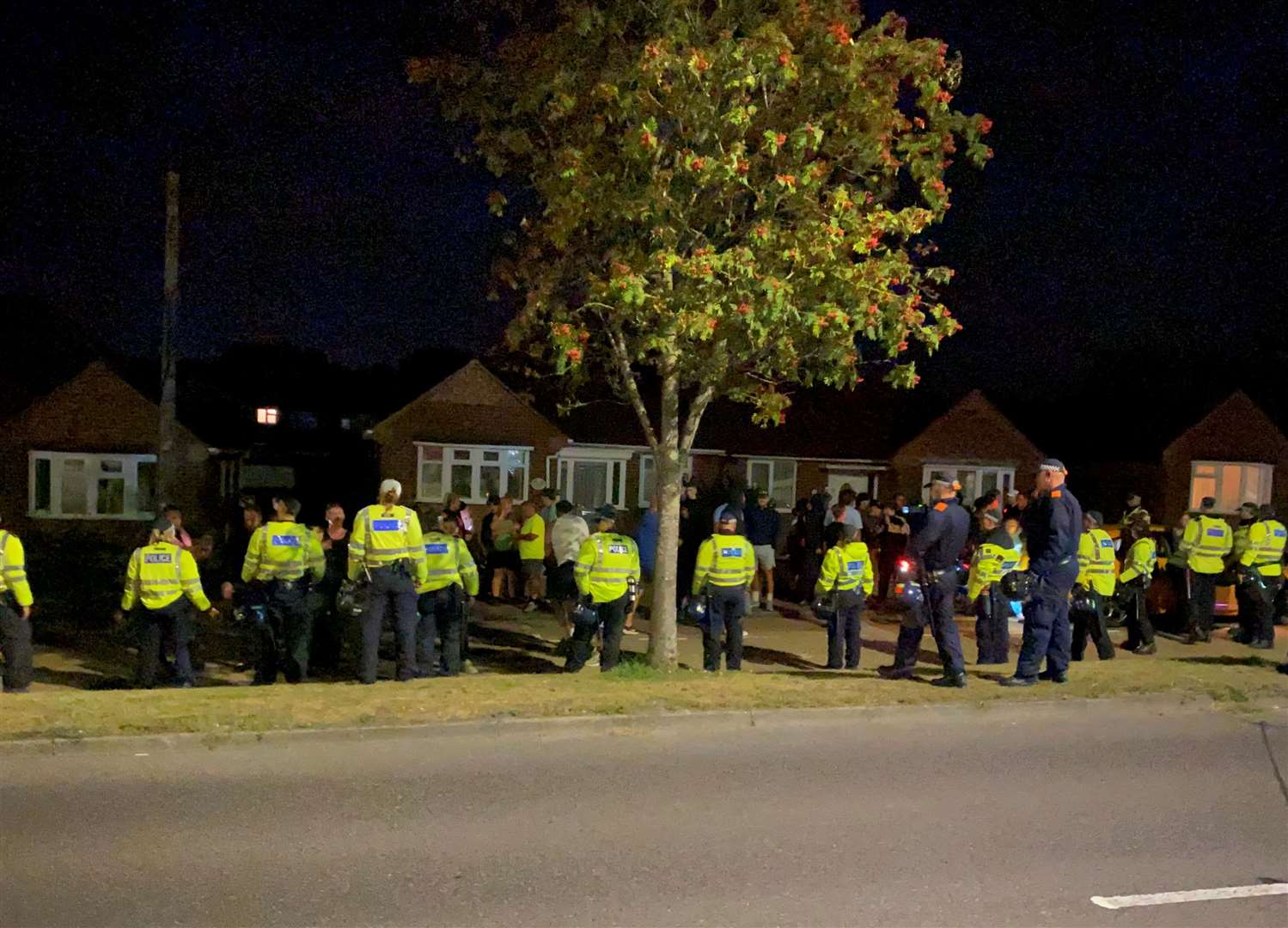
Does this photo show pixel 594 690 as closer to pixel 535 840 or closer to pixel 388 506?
pixel 388 506

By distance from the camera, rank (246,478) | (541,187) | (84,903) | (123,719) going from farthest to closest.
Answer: (246,478) → (541,187) → (123,719) → (84,903)

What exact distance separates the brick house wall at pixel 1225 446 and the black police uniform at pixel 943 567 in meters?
27.3

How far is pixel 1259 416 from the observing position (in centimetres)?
3362

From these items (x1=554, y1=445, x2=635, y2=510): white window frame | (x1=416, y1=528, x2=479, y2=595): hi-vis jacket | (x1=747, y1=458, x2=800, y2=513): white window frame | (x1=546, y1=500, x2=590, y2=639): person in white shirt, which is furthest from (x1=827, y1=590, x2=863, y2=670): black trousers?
(x1=747, y1=458, x2=800, y2=513): white window frame

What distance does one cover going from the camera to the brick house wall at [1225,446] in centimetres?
3331

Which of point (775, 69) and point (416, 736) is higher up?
point (775, 69)

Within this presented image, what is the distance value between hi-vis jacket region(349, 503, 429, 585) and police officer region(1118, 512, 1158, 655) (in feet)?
24.7

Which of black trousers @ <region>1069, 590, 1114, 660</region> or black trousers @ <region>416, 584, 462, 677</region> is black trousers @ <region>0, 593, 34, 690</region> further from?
black trousers @ <region>1069, 590, 1114, 660</region>

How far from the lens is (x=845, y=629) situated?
409 inches

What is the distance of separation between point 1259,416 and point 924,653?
27520mm

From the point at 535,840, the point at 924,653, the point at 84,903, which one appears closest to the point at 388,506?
the point at 535,840

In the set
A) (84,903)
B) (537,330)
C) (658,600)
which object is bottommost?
(84,903)

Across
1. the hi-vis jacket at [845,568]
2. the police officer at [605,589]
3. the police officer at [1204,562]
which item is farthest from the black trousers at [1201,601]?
the police officer at [605,589]

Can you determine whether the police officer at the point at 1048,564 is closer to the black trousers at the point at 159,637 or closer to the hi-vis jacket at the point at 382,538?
the hi-vis jacket at the point at 382,538
